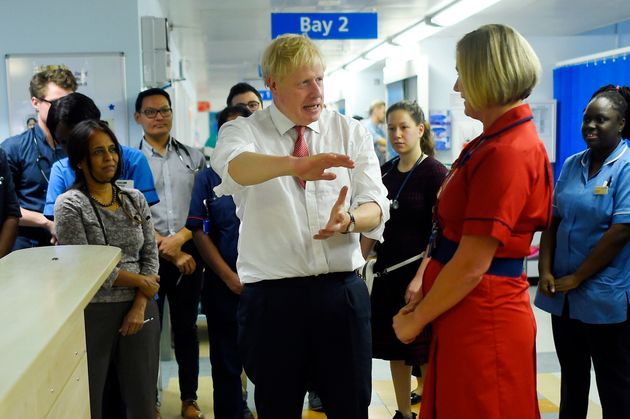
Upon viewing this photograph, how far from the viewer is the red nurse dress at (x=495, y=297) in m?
1.47

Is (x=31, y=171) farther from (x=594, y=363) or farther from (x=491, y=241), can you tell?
(x=594, y=363)

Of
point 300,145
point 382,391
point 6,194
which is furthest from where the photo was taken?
point 382,391

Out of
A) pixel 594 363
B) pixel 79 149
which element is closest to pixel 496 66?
pixel 594 363

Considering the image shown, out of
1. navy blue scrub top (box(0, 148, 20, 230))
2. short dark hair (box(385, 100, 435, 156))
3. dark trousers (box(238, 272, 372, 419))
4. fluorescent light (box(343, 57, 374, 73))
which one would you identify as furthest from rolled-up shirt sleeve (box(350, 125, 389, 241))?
fluorescent light (box(343, 57, 374, 73))

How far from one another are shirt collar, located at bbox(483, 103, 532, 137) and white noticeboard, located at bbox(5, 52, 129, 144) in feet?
11.5

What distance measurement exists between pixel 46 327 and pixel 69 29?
3.78 m

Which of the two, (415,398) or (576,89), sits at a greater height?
(576,89)

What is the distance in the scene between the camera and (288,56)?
178cm

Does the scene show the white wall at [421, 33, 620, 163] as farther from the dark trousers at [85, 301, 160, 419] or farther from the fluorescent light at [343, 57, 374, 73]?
the dark trousers at [85, 301, 160, 419]

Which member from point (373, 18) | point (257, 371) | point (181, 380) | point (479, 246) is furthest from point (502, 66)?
point (373, 18)

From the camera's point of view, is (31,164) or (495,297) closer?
(495,297)

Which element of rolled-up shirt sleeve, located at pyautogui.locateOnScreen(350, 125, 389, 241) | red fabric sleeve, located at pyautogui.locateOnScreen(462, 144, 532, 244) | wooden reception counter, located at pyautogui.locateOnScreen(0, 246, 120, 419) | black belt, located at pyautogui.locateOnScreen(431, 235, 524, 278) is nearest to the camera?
wooden reception counter, located at pyautogui.locateOnScreen(0, 246, 120, 419)

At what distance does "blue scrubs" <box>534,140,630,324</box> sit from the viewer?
249 cm

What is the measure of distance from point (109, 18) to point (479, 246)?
147 inches
